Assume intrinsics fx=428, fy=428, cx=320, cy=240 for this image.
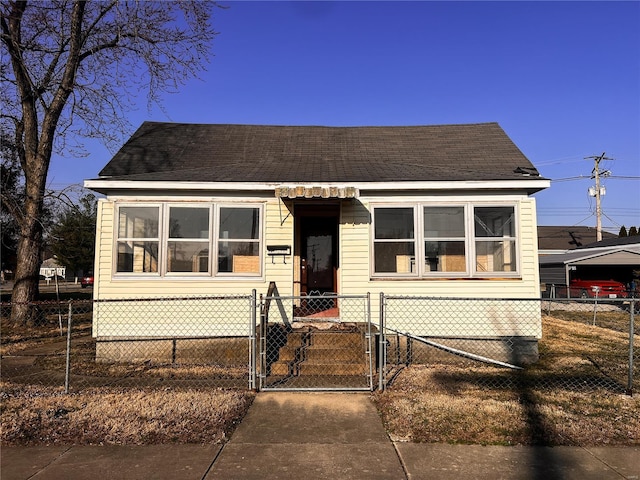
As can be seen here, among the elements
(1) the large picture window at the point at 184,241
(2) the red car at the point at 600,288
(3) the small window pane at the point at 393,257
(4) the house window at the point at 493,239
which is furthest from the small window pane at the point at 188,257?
(2) the red car at the point at 600,288

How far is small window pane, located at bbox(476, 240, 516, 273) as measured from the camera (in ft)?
26.5

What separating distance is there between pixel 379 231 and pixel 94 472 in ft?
19.4

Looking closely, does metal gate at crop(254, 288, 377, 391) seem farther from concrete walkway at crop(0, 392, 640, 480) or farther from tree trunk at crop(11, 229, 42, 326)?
tree trunk at crop(11, 229, 42, 326)

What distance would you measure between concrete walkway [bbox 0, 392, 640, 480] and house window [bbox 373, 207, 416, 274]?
4063 mm

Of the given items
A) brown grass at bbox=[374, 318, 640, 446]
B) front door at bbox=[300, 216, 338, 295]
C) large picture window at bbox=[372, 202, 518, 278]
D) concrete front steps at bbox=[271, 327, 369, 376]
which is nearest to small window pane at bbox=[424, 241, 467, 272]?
large picture window at bbox=[372, 202, 518, 278]

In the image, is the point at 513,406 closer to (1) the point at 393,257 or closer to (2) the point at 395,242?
(1) the point at 393,257

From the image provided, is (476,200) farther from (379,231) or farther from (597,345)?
(597,345)

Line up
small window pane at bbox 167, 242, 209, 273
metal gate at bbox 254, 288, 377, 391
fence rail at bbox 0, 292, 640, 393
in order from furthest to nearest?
small window pane at bbox 167, 242, 209, 273
fence rail at bbox 0, 292, 640, 393
metal gate at bbox 254, 288, 377, 391

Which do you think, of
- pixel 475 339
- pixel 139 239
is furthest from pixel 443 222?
pixel 139 239

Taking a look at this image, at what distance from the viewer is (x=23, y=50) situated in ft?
42.4

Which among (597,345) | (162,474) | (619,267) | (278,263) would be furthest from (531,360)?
(619,267)

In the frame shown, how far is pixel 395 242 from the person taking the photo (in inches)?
323

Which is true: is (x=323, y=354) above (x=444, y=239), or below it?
below

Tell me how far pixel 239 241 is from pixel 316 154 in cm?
334
